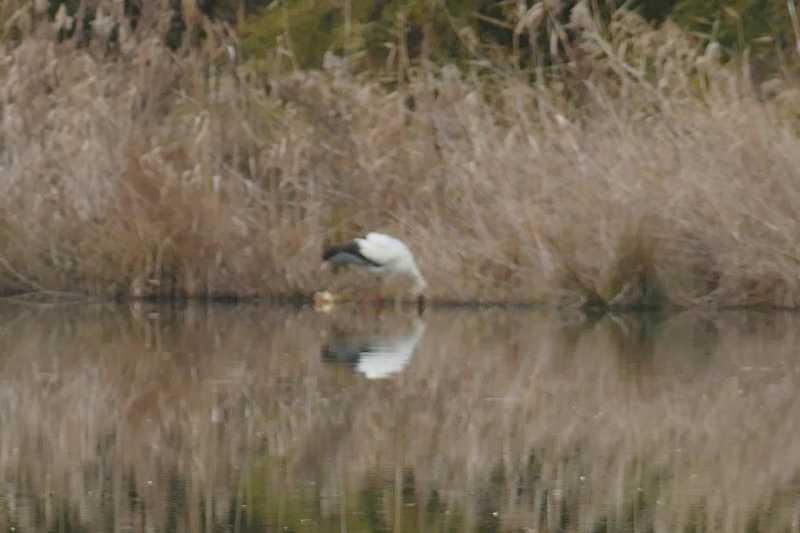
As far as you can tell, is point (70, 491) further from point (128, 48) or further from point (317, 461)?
point (128, 48)

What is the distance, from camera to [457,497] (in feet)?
26.5

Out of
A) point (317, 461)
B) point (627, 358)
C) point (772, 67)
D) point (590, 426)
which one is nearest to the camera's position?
point (317, 461)

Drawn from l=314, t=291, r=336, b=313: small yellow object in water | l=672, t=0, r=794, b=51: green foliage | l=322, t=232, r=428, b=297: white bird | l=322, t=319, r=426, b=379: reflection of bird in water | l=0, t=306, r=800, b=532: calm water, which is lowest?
l=0, t=306, r=800, b=532: calm water

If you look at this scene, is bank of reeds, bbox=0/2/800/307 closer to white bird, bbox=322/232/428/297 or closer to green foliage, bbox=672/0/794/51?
white bird, bbox=322/232/428/297

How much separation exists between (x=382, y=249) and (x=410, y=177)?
1.17m

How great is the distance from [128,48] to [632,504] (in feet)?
37.8

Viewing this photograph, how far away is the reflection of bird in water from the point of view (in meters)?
12.9

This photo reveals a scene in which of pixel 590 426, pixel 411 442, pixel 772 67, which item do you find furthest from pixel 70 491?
pixel 772 67

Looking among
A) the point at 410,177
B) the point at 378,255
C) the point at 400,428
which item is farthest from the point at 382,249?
the point at 400,428

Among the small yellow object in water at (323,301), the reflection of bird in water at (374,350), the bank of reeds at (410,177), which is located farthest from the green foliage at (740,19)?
the reflection of bird in water at (374,350)

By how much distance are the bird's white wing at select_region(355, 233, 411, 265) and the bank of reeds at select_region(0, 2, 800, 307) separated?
485 mm

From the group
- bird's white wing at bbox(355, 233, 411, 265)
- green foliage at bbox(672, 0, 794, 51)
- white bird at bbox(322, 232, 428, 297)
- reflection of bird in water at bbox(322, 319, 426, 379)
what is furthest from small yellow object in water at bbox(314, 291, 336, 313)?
green foliage at bbox(672, 0, 794, 51)

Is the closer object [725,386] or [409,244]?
[725,386]

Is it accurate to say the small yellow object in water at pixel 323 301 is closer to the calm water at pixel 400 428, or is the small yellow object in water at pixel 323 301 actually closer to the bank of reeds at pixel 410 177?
the bank of reeds at pixel 410 177
